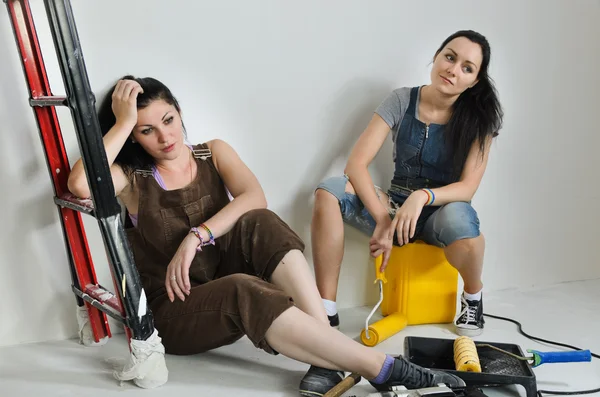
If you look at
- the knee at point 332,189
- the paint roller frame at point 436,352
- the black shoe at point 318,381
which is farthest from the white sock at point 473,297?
the black shoe at point 318,381

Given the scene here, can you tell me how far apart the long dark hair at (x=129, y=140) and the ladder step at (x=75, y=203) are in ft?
0.49

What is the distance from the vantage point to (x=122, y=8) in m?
1.73

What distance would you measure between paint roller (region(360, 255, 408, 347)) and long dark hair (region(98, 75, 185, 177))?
737 mm

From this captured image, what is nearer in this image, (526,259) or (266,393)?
(266,393)

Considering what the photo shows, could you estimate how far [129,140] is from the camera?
1.71 metres

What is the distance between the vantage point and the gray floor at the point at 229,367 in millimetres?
1562

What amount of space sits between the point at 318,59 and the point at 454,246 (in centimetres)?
70

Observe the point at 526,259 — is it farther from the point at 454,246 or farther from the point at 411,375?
the point at 411,375

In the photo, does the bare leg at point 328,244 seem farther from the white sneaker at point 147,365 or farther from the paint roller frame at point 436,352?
the white sneaker at point 147,365

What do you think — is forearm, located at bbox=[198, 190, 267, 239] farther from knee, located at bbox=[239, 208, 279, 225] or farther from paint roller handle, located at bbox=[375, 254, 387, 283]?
paint roller handle, located at bbox=[375, 254, 387, 283]

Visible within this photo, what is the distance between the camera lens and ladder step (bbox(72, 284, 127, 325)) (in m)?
1.57

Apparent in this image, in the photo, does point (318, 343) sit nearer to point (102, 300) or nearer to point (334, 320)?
point (334, 320)

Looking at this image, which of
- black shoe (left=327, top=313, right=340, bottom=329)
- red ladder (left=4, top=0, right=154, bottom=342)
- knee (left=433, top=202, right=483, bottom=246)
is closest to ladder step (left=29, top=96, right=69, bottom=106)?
red ladder (left=4, top=0, right=154, bottom=342)

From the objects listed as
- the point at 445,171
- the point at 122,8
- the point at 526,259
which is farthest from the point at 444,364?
the point at 122,8
